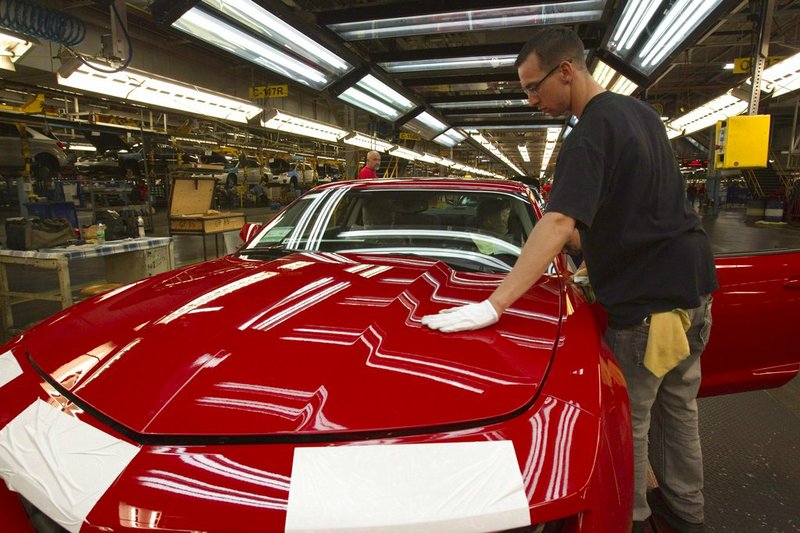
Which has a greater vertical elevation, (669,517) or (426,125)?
(426,125)

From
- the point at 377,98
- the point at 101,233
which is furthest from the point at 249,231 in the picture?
the point at 101,233

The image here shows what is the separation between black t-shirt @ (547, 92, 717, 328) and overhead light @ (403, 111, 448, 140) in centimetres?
451

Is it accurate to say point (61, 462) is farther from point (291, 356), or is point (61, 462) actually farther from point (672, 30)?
point (672, 30)

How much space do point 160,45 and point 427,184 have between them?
7639 mm

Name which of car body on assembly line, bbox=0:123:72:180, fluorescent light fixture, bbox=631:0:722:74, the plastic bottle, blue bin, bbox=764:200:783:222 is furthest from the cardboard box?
blue bin, bbox=764:200:783:222

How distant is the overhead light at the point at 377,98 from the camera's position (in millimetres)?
4223

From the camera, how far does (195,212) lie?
7270mm

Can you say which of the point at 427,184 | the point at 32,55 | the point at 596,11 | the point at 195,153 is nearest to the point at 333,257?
the point at 427,184

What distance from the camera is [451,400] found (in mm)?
856

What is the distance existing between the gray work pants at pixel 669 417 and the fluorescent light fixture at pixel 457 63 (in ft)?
10.1

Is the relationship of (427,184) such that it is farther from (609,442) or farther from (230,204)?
(230,204)

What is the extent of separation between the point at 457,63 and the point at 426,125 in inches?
A: 86.2

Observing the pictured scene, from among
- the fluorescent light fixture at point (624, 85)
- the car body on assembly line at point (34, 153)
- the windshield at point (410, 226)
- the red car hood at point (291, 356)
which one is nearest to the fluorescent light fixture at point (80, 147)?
the car body on assembly line at point (34, 153)

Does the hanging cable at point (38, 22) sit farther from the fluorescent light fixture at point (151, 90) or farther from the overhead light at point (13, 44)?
the fluorescent light fixture at point (151, 90)
